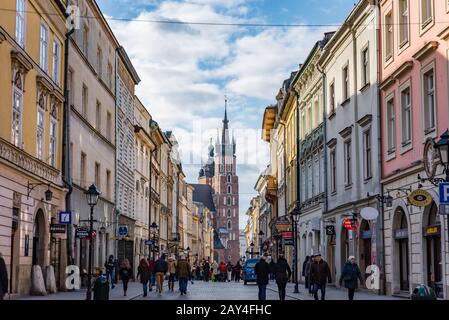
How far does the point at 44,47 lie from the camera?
2845 cm

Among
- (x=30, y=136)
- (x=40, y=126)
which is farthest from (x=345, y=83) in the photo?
(x=30, y=136)

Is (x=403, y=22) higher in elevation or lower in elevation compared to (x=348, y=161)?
higher

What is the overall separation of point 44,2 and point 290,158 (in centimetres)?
3203

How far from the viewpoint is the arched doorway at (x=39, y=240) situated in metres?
28.3

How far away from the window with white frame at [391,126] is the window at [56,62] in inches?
523

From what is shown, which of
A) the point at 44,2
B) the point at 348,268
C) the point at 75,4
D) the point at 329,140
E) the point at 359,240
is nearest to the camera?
the point at 348,268

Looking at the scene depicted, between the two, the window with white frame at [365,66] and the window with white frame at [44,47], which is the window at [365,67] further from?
the window with white frame at [44,47]

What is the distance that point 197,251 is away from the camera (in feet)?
468

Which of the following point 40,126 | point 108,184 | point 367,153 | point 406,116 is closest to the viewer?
point 406,116

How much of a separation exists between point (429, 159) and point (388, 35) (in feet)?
25.9

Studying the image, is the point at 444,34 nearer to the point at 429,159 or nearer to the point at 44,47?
the point at 429,159
